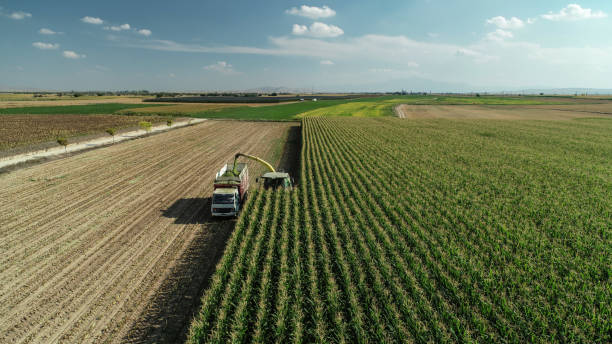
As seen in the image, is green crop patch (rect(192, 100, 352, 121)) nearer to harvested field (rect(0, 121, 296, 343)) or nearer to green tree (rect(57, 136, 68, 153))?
green tree (rect(57, 136, 68, 153))

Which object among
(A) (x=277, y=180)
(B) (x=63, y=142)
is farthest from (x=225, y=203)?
(B) (x=63, y=142)

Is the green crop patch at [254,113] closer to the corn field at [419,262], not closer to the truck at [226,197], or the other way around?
the corn field at [419,262]

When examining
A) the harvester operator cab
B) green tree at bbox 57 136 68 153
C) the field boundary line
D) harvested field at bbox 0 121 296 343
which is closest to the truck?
harvested field at bbox 0 121 296 343

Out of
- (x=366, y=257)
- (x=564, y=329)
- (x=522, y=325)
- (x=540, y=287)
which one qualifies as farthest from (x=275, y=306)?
(x=540, y=287)

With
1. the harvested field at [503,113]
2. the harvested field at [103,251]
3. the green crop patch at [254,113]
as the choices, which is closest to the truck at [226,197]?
the harvested field at [103,251]

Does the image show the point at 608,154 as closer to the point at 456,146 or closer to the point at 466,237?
the point at 456,146
